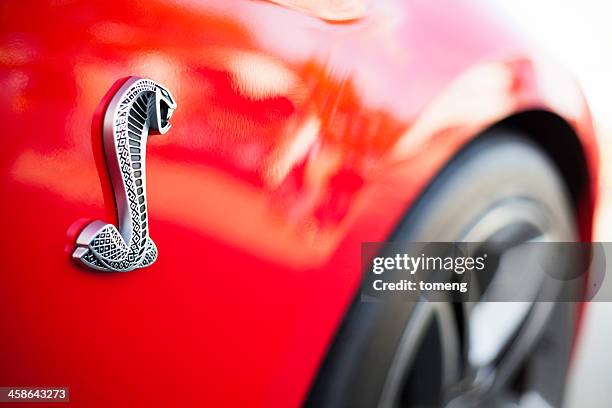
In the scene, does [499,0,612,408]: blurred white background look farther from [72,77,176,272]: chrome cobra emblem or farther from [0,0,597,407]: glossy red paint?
[72,77,176,272]: chrome cobra emblem

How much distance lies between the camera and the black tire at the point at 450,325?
1207mm

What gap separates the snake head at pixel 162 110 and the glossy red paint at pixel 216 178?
15mm

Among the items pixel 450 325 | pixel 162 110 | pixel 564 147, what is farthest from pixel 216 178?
pixel 564 147

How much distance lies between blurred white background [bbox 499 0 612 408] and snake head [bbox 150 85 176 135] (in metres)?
0.78

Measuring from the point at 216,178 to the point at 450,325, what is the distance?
0.57 metres

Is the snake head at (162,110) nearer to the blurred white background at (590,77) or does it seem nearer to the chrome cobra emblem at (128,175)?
the chrome cobra emblem at (128,175)

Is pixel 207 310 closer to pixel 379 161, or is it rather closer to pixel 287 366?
pixel 287 366

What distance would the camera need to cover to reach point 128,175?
3.03 ft

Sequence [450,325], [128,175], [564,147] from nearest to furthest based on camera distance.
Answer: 1. [128,175]
2. [450,325]
3. [564,147]

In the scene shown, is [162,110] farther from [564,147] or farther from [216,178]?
[564,147]

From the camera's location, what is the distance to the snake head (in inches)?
37.0

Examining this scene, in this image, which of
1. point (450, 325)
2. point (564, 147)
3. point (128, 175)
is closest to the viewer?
point (128, 175)

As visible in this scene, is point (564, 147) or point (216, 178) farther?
point (564, 147)

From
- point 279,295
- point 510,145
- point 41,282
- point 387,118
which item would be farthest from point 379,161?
point 41,282
